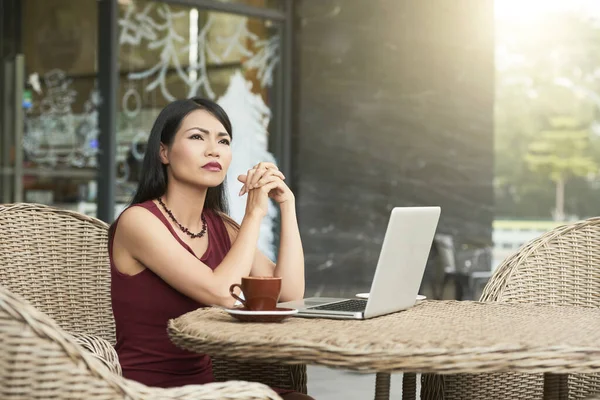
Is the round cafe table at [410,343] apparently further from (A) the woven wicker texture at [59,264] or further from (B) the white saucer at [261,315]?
(A) the woven wicker texture at [59,264]

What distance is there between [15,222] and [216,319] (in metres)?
1.04

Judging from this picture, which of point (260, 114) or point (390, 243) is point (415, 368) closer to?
point (390, 243)

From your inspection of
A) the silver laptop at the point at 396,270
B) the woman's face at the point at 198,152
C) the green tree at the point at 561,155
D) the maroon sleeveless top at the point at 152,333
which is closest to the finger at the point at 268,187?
the woman's face at the point at 198,152

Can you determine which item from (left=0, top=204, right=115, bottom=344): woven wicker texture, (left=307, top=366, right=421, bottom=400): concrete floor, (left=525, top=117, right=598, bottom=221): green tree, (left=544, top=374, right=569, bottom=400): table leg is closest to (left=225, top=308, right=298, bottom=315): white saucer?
(left=544, top=374, right=569, bottom=400): table leg

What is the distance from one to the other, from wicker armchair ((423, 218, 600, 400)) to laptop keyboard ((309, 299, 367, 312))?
42cm

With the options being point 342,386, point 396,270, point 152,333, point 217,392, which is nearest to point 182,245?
point 152,333

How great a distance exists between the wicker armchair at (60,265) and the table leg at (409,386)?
921 millimetres

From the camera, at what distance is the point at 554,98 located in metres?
11.0

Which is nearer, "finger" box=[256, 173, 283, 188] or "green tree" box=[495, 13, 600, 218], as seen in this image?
"finger" box=[256, 173, 283, 188]

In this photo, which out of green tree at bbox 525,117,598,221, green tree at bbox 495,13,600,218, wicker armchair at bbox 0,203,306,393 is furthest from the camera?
green tree at bbox 525,117,598,221

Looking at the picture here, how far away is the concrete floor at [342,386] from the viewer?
4742 millimetres

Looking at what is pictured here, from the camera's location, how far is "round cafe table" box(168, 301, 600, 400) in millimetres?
1628

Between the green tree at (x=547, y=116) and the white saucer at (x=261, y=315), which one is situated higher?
the green tree at (x=547, y=116)

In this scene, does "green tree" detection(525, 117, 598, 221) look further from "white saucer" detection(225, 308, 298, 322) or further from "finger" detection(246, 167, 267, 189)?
"white saucer" detection(225, 308, 298, 322)
